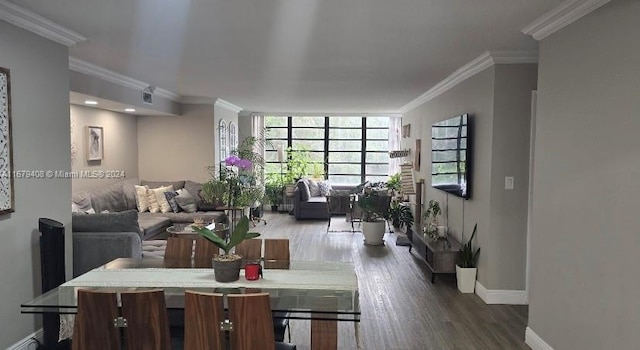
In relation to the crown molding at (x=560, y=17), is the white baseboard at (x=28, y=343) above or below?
below

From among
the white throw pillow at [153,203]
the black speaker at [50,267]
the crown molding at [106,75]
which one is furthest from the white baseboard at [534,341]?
the white throw pillow at [153,203]

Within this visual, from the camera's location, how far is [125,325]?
2.05 meters

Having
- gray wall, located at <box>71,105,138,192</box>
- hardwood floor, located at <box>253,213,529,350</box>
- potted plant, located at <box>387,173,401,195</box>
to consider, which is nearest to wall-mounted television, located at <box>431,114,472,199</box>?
hardwood floor, located at <box>253,213,529,350</box>

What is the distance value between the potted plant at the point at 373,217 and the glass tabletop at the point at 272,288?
3.77 m

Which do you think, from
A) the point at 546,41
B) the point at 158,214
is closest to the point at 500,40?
the point at 546,41

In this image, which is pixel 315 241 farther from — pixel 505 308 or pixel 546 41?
pixel 546 41

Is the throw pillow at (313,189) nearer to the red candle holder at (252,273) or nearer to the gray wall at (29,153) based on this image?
the gray wall at (29,153)

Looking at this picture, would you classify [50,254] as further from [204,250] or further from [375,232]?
[375,232]

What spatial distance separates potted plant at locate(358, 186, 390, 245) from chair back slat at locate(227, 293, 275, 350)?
486 centimetres

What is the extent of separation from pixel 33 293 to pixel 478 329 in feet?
11.2

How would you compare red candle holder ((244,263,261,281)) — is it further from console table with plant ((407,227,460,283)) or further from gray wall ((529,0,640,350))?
console table with plant ((407,227,460,283))

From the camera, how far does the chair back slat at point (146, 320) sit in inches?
80.0

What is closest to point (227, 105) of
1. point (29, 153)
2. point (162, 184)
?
point (162, 184)

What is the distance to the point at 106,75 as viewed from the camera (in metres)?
5.02
